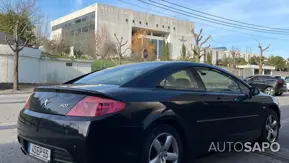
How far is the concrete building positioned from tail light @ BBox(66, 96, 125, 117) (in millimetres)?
56185

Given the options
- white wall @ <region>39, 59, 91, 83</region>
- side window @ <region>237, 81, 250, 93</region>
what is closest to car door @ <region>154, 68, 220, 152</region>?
side window @ <region>237, 81, 250, 93</region>

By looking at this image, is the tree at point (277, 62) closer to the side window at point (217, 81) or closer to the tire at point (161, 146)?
the side window at point (217, 81)

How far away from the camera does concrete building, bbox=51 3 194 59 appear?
67.9 metres

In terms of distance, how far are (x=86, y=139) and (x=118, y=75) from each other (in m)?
1.26

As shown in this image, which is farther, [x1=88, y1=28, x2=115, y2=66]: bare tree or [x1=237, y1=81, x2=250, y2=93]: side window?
[x1=88, y1=28, x2=115, y2=66]: bare tree


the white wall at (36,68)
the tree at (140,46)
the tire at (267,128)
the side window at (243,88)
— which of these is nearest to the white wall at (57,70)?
the white wall at (36,68)

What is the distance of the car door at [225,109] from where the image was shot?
3941 mm

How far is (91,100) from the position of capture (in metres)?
2.95

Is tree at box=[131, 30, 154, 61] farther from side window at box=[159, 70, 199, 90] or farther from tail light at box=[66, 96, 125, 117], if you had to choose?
tail light at box=[66, 96, 125, 117]

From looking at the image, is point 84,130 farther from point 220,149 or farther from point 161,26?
point 161,26

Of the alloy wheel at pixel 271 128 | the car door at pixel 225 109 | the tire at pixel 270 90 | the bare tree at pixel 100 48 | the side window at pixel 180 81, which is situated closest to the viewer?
the side window at pixel 180 81

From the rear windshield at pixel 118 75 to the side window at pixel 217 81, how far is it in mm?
765

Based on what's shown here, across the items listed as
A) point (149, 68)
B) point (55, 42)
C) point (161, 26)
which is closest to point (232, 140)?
point (149, 68)

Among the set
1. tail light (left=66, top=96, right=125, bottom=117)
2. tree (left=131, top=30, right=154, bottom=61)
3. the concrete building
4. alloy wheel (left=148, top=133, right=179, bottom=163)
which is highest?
the concrete building
